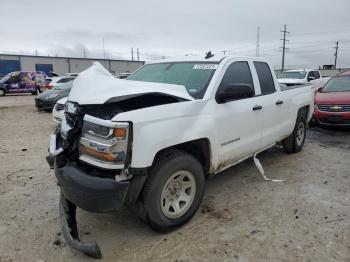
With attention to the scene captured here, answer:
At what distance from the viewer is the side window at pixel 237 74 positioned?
4297mm

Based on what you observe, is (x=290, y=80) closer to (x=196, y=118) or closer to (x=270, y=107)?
(x=270, y=107)

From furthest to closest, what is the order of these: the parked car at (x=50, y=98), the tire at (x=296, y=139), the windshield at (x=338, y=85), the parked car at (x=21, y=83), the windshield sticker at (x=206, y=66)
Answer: the parked car at (x=21, y=83) → the parked car at (x=50, y=98) → the windshield at (x=338, y=85) → the tire at (x=296, y=139) → the windshield sticker at (x=206, y=66)

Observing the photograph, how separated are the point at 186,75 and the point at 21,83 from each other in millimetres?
22964

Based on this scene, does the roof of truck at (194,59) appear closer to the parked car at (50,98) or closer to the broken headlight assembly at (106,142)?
the broken headlight assembly at (106,142)

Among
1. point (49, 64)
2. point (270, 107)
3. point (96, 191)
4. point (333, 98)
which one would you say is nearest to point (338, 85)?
point (333, 98)

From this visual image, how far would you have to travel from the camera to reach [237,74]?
4.55 m

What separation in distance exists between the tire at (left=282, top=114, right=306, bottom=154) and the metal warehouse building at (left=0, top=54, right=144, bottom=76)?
47.1m

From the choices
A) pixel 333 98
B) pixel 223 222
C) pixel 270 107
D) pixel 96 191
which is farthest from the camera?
pixel 333 98

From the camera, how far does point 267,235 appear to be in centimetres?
344

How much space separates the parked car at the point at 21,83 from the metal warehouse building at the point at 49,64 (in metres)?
24.8

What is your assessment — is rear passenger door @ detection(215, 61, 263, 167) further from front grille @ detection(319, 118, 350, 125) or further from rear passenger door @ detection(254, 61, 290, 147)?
front grille @ detection(319, 118, 350, 125)

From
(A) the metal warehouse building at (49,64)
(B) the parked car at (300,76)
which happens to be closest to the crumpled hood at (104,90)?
(B) the parked car at (300,76)

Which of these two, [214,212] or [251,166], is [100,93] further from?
[251,166]

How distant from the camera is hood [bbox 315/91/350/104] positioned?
873 centimetres
